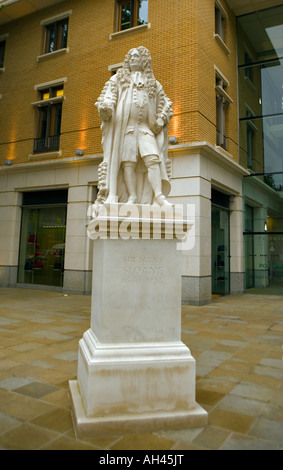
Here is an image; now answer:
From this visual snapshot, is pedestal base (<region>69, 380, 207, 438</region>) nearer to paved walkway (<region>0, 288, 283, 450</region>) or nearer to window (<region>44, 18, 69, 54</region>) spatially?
paved walkway (<region>0, 288, 283, 450</region>)

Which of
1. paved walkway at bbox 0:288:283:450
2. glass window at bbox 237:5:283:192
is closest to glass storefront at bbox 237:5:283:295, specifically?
glass window at bbox 237:5:283:192

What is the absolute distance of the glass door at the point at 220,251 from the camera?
44.1ft

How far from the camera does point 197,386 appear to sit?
395 centimetres

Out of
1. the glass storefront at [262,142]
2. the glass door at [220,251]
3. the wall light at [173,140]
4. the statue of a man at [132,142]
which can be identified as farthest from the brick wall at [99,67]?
the statue of a man at [132,142]

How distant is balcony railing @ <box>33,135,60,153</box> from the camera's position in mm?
14172

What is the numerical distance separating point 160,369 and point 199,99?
1020 cm

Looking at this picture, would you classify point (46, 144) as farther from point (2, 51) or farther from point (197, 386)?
point (197, 386)

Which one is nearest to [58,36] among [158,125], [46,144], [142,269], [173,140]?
[46,144]

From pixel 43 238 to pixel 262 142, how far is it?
35.3 ft

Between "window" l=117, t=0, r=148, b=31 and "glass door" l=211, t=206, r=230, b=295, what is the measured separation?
8.03 meters

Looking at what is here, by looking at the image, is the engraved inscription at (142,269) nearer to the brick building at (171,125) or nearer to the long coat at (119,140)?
the long coat at (119,140)

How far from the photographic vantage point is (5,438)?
2.71 m

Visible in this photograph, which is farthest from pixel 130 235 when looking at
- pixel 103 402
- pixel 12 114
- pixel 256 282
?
pixel 12 114
